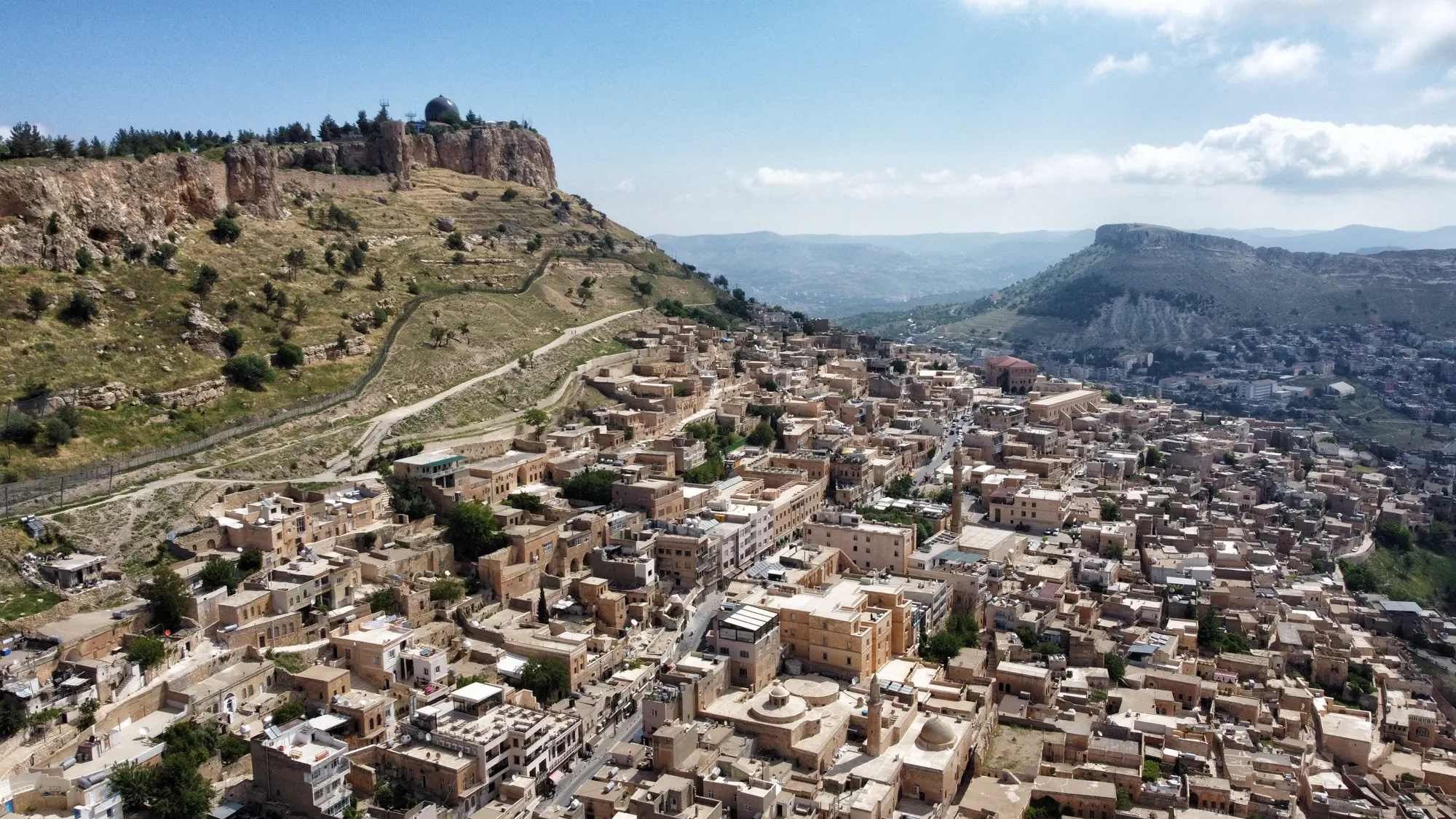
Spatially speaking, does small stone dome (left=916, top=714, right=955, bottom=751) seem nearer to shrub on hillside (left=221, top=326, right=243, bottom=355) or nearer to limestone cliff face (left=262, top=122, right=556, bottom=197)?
shrub on hillside (left=221, top=326, right=243, bottom=355)

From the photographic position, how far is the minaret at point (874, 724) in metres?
23.0

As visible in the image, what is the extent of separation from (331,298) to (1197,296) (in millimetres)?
109643

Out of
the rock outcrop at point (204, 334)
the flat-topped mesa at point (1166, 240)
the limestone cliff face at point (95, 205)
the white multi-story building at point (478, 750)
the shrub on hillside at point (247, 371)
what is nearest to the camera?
the white multi-story building at point (478, 750)

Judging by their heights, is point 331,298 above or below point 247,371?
above

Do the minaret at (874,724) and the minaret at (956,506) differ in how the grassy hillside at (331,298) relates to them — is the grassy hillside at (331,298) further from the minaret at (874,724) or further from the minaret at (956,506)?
the minaret at (874,724)

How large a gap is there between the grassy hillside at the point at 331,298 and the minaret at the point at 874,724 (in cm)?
2127

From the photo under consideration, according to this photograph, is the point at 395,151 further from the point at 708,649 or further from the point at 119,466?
the point at 708,649

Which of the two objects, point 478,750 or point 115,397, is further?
point 115,397

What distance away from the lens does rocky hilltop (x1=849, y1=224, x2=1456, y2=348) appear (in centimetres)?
11894

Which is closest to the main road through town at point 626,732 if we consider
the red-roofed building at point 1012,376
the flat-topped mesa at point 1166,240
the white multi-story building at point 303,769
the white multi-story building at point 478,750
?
the white multi-story building at point 478,750

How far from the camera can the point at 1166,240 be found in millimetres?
147375

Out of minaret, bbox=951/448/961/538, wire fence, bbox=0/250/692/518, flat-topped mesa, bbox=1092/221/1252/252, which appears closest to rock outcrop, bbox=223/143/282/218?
wire fence, bbox=0/250/692/518

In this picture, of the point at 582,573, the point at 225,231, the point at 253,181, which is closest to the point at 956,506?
the point at 582,573

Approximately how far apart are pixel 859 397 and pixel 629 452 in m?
20.1
